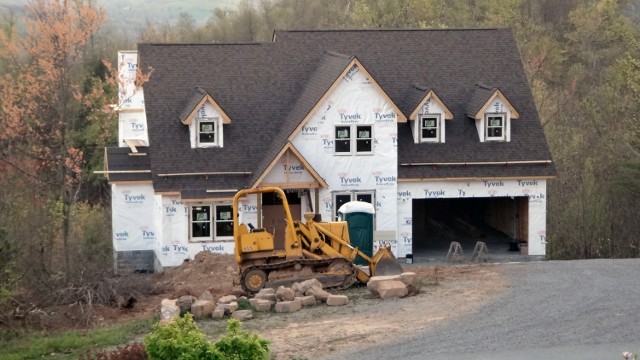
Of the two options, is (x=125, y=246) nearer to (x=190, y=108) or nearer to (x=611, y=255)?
(x=190, y=108)

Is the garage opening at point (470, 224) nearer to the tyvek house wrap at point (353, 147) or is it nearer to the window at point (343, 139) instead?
the tyvek house wrap at point (353, 147)

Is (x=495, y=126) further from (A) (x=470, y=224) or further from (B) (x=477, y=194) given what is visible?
(A) (x=470, y=224)

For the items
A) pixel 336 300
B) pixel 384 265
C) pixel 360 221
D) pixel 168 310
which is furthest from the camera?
pixel 360 221

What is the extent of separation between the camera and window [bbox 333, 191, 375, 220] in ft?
125

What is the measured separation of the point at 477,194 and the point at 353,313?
14.2 m

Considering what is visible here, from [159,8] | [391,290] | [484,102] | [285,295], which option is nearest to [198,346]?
[285,295]

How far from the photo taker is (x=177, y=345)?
18422mm

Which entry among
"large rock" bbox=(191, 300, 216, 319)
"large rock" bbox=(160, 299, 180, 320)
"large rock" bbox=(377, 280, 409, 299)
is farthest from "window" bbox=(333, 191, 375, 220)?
"large rock" bbox=(160, 299, 180, 320)

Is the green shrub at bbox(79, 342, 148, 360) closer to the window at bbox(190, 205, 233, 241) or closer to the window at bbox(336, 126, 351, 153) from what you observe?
the window at bbox(190, 205, 233, 241)

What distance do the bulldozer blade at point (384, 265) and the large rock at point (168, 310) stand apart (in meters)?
5.27

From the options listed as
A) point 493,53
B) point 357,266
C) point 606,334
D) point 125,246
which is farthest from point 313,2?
point 606,334

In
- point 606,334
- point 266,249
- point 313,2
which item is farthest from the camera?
point 313,2

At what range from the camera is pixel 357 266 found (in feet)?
96.7

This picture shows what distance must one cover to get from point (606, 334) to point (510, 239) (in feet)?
58.0
